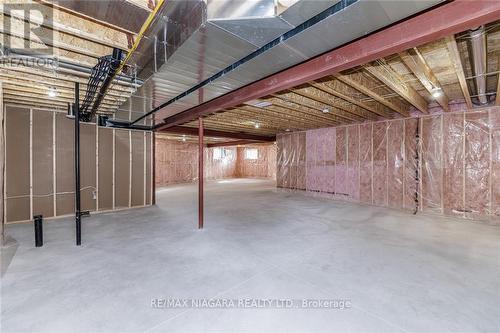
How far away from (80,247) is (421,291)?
164 inches

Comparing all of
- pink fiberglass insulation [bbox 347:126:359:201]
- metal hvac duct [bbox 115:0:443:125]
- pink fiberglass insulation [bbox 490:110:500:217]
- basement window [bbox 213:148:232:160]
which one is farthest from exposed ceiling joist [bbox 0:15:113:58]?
basement window [bbox 213:148:232:160]

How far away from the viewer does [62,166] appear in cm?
489

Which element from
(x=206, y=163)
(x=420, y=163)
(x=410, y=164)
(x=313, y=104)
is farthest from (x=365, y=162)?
(x=206, y=163)

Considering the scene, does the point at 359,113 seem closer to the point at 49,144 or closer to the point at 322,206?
the point at 322,206

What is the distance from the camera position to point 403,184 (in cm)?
550

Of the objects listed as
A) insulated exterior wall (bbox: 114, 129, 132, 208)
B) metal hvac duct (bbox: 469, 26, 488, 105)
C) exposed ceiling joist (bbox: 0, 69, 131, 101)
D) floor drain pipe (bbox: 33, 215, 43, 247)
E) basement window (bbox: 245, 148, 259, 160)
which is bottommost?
floor drain pipe (bbox: 33, 215, 43, 247)

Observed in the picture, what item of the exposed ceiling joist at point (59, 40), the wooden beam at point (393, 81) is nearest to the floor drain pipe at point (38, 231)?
the exposed ceiling joist at point (59, 40)

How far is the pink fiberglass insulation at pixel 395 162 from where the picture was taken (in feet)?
18.2

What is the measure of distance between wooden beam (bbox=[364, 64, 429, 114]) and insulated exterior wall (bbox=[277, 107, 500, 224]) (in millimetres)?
1276

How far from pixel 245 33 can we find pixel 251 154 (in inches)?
548

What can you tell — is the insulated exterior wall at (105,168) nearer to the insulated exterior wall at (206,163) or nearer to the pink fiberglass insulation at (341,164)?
the insulated exterior wall at (206,163)

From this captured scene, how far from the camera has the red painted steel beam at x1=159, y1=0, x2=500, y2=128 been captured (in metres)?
1.29

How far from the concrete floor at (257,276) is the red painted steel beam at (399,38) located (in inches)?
80.9

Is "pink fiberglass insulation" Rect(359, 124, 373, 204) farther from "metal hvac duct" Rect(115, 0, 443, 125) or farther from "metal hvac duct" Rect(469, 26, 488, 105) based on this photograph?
"metal hvac duct" Rect(115, 0, 443, 125)
